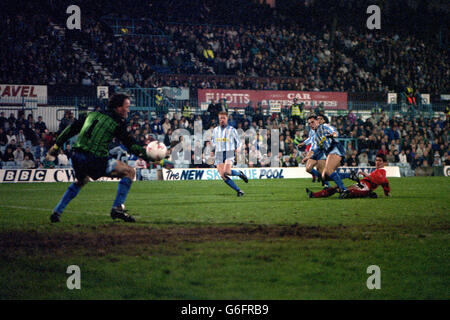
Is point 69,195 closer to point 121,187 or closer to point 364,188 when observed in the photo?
point 121,187

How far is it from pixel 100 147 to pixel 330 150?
8311mm

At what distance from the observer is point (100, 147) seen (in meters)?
9.62

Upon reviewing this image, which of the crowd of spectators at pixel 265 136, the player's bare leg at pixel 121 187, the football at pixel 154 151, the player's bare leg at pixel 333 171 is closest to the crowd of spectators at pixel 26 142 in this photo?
the crowd of spectators at pixel 265 136

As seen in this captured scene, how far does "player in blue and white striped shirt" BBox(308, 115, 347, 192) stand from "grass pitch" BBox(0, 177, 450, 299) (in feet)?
10.2

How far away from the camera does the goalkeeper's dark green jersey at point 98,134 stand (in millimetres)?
9578

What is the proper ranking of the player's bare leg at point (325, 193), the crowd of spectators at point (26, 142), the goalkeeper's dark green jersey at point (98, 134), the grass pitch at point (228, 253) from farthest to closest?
the crowd of spectators at point (26, 142) → the player's bare leg at point (325, 193) → the goalkeeper's dark green jersey at point (98, 134) → the grass pitch at point (228, 253)

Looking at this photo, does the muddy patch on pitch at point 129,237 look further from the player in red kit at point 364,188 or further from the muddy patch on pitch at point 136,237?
the player in red kit at point 364,188

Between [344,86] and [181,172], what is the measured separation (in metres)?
16.2

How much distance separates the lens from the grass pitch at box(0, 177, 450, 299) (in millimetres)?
5168

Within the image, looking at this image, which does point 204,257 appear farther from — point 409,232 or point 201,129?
point 201,129

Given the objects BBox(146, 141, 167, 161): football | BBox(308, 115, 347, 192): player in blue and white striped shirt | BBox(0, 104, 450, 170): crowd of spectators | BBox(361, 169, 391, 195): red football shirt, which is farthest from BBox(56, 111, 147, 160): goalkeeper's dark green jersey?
BBox(0, 104, 450, 170): crowd of spectators

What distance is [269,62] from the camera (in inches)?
1495

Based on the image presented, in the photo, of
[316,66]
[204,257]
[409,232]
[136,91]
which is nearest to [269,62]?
[316,66]

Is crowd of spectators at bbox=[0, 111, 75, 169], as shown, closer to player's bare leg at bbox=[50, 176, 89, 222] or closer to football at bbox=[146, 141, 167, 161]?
player's bare leg at bbox=[50, 176, 89, 222]
